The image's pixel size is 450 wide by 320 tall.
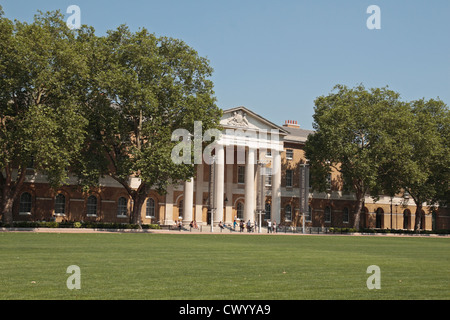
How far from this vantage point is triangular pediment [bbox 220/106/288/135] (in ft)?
207

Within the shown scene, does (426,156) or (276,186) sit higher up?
(426,156)

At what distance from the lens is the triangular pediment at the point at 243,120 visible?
63.2m

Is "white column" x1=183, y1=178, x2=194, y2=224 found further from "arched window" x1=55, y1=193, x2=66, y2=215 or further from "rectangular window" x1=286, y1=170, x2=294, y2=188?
"rectangular window" x1=286, y1=170, x2=294, y2=188

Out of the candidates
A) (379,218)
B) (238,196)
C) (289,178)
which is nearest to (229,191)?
(238,196)

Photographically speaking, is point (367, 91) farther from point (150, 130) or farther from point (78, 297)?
point (78, 297)

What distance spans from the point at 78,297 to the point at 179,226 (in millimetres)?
45263

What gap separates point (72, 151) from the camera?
144 feet

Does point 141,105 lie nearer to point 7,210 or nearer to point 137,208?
point 137,208

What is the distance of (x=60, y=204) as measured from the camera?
55812 mm

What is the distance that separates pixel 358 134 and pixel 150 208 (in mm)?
25545

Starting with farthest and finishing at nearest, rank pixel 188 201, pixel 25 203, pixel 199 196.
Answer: pixel 199 196
pixel 188 201
pixel 25 203

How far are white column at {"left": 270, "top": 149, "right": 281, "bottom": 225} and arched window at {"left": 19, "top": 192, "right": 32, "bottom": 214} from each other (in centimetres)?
2805
